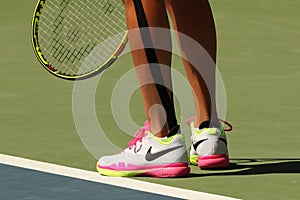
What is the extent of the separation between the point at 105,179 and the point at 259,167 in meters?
0.72

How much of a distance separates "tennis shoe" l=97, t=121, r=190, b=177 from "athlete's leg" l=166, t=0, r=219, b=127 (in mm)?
213

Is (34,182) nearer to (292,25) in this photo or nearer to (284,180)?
(284,180)

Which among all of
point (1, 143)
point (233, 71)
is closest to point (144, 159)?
point (1, 143)

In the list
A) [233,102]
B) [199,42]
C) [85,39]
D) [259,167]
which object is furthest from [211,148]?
[85,39]

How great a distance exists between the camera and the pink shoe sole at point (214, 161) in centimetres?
616

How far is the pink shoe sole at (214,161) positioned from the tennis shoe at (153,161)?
0.48ft

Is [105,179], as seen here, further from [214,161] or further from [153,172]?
[214,161]

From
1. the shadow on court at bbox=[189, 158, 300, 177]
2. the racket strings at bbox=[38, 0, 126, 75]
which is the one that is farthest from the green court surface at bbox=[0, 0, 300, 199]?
the racket strings at bbox=[38, 0, 126, 75]

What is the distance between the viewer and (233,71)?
8.64 m

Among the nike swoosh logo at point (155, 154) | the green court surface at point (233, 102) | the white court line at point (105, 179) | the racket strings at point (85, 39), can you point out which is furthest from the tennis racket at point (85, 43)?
the nike swoosh logo at point (155, 154)

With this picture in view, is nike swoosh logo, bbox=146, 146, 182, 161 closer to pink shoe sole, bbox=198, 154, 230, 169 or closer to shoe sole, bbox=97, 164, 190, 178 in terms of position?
shoe sole, bbox=97, 164, 190, 178

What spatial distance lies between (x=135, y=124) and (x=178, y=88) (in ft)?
3.25

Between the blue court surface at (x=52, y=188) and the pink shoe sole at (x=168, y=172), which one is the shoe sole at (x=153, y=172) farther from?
the blue court surface at (x=52, y=188)

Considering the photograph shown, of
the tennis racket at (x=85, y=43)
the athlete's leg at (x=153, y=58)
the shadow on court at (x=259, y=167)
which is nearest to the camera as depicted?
the athlete's leg at (x=153, y=58)
